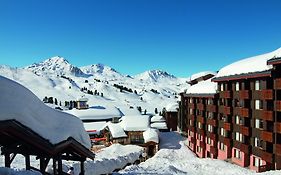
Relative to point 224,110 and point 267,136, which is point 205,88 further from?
point 267,136

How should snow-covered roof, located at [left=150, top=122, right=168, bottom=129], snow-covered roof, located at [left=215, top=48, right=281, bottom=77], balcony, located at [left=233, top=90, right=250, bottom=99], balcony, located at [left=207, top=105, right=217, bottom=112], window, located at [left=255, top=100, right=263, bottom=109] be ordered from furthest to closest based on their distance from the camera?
snow-covered roof, located at [left=150, top=122, right=168, bottom=129] → balcony, located at [left=207, top=105, right=217, bottom=112] → balcony, located at [left=233, top=90, right=250, bottom=99] → window, located at [left=255, top=100, right=263, bottom=109] → snow-covered roof, located at [left=215, top=48, right=281, bottom=77]

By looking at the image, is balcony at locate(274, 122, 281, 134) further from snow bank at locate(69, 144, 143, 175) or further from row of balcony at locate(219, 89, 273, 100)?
snow bank at locate(69, 144, 143, 175)

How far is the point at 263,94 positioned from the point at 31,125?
26.1 metres

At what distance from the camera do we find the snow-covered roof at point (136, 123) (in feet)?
190

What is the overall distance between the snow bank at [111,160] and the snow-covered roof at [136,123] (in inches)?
181

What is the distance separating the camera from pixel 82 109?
358ft

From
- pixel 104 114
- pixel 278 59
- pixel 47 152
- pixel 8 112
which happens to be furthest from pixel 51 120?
Result: pixel 104 114

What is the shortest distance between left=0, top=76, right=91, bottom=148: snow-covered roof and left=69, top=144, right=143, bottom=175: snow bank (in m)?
17.8

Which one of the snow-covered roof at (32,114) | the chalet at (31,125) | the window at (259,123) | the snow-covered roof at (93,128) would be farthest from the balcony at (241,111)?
the snow-covered roof at (93,128)

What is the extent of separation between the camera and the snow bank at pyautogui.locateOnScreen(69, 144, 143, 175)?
3114cm

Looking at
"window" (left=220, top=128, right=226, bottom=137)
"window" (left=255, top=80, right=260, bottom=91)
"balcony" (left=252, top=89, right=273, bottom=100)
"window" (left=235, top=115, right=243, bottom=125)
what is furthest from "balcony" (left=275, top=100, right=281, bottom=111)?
"window" (left=220, top=128, right=226, bottom=137)

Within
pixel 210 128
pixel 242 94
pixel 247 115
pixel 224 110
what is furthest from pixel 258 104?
pixel 210 128

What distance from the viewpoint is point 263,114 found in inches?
1179

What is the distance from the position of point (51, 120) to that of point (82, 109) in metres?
101
